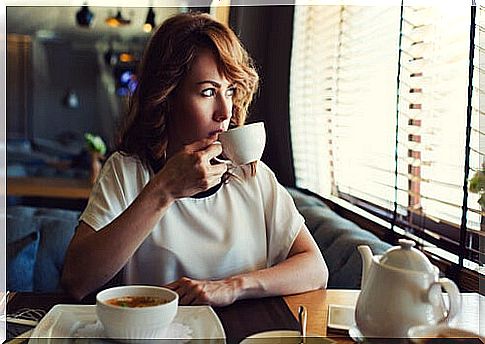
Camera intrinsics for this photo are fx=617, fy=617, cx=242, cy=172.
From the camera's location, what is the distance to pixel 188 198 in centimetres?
70

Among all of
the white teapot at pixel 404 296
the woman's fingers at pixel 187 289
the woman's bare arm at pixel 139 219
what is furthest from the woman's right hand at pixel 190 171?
the white teapot at pixel 404 296

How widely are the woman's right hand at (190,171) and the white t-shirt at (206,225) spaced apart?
0.08 feet

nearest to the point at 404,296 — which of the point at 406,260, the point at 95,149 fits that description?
the point at 406,260

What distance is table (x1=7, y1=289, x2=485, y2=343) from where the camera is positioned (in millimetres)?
660

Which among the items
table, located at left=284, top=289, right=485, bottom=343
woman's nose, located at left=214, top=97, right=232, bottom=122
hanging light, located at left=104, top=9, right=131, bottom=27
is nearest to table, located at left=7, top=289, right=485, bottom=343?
table, located at left=284, top=289, right=485, bottom=343

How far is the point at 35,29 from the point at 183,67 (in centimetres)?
19

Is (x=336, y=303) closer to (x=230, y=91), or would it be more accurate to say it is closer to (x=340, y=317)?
(x=340, y=317)

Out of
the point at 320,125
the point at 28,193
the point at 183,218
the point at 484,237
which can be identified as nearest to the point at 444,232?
the point at 484,237

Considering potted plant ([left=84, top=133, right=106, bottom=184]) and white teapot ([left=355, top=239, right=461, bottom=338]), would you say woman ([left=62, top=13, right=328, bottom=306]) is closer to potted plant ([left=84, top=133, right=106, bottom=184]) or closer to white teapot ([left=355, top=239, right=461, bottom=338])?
potted plant ([left=84, top=133, right=106, bottom=184])

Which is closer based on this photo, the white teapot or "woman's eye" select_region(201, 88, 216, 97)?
the white teapot

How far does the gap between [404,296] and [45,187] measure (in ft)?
1.45

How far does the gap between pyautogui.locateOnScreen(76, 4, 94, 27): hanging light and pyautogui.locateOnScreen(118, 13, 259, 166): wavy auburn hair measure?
8 cm

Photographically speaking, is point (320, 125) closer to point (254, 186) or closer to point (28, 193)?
point (254, 186)

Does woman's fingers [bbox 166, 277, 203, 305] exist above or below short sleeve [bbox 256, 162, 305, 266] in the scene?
below
